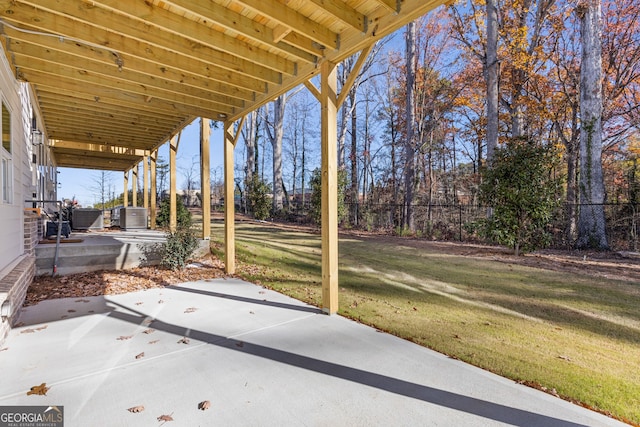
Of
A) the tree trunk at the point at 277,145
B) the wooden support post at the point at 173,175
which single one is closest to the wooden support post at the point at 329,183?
the wooden support post at the point at 173,175

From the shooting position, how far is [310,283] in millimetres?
4824

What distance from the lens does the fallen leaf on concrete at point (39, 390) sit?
189cm

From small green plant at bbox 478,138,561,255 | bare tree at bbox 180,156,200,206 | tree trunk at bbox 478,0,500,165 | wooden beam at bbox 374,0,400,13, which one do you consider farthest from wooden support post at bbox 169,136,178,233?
bare tree at bbox 180,156,200,206

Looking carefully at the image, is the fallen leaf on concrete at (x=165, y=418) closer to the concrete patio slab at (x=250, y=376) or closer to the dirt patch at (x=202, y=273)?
the concrete patio slab at (x=250, y=376)

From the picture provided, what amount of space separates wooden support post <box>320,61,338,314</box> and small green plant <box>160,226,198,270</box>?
10.2ft

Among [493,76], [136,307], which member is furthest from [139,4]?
[493,76]

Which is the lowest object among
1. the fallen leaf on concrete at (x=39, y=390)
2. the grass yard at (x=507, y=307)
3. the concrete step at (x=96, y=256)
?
the grass yard at (x=507, y=307)

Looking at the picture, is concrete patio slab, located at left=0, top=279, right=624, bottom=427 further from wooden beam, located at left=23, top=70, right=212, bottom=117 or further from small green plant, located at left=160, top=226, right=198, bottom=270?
wooden beam, located at left=23, top=70, right=212, bottom=117

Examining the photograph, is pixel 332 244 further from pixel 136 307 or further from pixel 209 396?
pixel 136 307

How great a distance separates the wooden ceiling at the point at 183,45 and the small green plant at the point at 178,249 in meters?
2.21

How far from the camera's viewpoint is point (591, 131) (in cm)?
771

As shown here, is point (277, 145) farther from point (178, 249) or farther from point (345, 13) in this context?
point (345, 13)

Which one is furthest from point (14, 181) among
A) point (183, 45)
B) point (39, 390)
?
point (39, 390)

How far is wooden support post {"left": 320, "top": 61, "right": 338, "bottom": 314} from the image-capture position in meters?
3.35
